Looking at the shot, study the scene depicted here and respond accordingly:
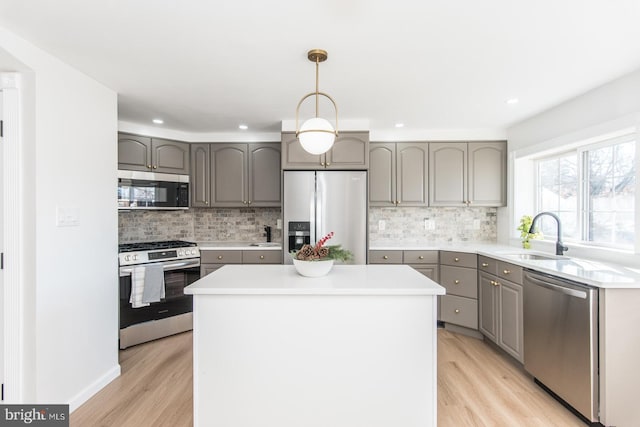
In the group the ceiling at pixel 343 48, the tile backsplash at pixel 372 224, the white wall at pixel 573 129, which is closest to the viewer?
the ceiling at pixel 343 48

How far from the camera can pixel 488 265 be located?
120 inches

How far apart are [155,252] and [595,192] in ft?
13.3

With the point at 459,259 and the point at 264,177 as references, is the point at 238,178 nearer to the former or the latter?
the point at 264,177

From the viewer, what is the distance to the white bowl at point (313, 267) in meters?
1.78

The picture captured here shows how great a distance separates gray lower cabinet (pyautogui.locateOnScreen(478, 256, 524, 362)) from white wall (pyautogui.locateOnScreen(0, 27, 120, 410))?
3230 mm

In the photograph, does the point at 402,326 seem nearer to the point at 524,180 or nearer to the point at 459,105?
the point at 459,105

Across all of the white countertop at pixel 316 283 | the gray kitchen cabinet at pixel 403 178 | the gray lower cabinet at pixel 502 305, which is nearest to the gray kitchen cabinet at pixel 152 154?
the white countertop at pixel 316 283

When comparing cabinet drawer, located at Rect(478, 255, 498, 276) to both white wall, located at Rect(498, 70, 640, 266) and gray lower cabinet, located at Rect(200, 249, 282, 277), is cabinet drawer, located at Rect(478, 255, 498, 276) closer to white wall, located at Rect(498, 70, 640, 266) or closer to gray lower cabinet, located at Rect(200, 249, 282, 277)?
white wall, located at Rect(498, 70, 640, 266)

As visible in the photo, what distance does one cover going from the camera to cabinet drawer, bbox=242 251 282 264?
11.6 ft

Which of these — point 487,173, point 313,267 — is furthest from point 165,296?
point 487,173

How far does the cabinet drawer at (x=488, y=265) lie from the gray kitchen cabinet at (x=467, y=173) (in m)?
0.81

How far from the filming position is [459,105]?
2.90 metres

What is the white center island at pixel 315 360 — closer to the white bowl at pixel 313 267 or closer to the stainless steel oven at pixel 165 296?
the white bowl at pixel 313 267

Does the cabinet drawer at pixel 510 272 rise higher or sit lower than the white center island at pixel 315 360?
higher
